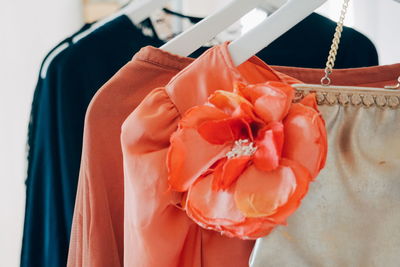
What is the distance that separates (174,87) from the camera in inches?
13.3

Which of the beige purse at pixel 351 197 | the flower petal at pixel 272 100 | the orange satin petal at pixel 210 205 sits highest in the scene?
the flower petal at pixel 272 100

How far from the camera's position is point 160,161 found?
0.33 meters

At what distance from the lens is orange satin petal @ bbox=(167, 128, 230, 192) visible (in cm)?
30

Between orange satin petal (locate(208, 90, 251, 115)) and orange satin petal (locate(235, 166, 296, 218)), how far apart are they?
2.0 inches

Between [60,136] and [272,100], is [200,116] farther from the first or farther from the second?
[60,136]

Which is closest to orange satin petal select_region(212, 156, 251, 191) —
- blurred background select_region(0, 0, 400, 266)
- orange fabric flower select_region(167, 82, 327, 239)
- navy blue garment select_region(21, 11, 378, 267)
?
orange fabric flower select_region(167, 82, 327, 239)

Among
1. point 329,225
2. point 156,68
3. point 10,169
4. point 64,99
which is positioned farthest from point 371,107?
point 10,169

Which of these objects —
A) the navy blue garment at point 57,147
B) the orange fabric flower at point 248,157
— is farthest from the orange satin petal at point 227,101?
the navy blue garment at point 57,147

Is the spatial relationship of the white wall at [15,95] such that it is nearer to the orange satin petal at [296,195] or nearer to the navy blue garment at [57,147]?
the navy blue garment at [57,147]

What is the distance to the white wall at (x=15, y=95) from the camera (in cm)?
62

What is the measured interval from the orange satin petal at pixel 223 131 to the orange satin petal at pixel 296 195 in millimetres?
47

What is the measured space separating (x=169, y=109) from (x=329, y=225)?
17 centimetres

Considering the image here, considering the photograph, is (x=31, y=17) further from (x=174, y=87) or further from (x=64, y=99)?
(x=174, y=87)

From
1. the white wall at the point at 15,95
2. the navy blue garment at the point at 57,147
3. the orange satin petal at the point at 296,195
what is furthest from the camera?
the white wall at the point at 15,95
